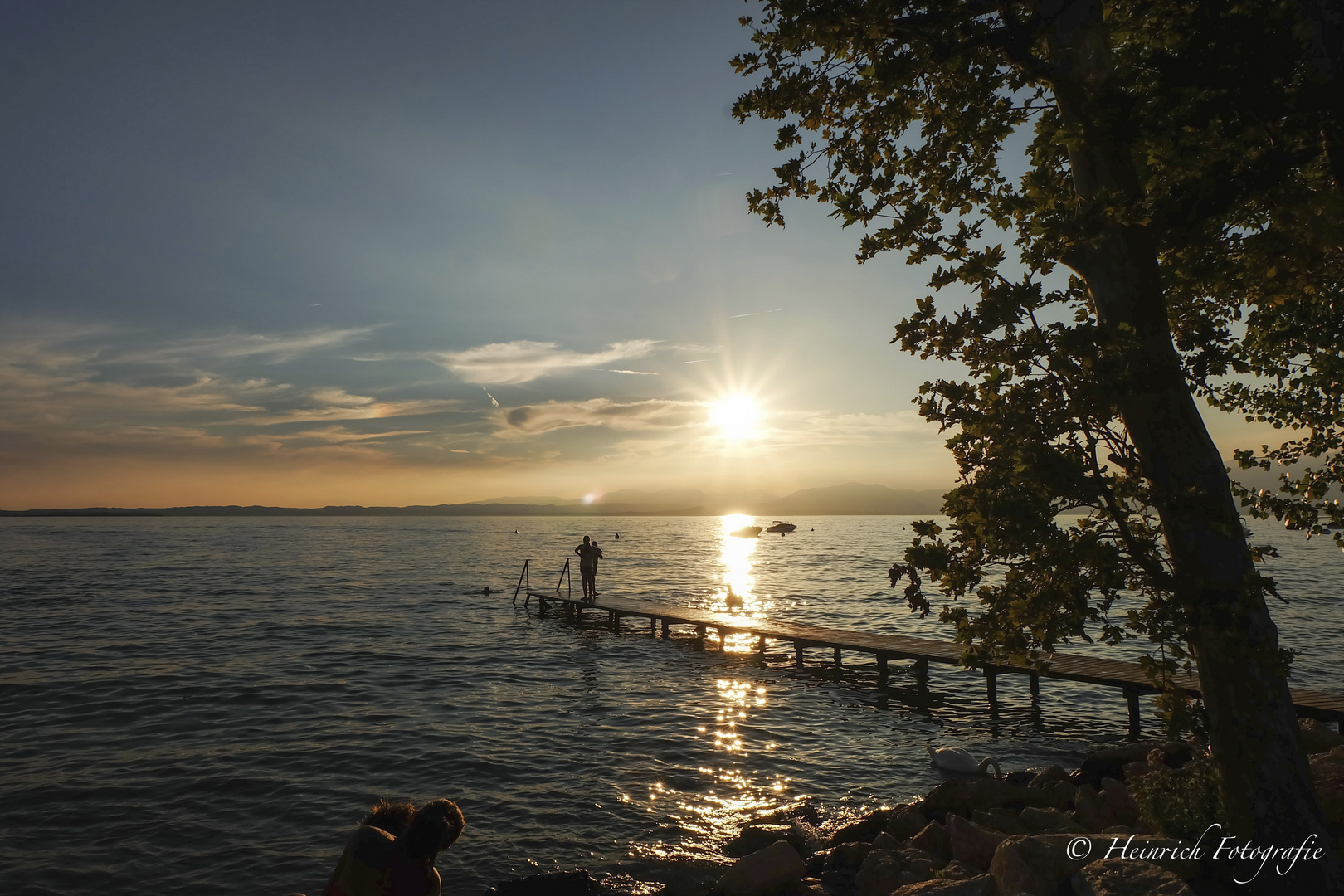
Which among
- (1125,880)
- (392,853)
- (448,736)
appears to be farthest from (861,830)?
(448,736)

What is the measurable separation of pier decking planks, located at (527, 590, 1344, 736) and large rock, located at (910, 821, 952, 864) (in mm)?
2415

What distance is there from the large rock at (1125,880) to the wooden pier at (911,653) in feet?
5.60

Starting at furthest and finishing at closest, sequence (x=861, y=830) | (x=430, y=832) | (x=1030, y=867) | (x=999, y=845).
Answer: (x=861, y=830), (x=999, y=845), (x=1030, y=867), (x=430, y=832)

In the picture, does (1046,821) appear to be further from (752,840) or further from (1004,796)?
(752,840)

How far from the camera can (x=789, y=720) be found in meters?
17.4

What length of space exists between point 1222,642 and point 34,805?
54.5 feet

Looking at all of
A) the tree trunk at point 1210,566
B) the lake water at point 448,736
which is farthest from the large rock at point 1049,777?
the tree trunk at point 1210,566

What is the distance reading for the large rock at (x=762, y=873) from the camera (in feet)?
27.6

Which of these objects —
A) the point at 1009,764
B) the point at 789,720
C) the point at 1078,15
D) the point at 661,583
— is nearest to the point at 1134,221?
the point at 1078,15

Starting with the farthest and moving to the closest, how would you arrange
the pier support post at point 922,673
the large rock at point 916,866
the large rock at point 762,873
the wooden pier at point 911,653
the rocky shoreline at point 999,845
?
the pier support post at point 922,673 < the wooden pier at point 911,653 < the large rock at point 762,873 < the large rock at point 916,866 < the rocky shoreline at point 999,845

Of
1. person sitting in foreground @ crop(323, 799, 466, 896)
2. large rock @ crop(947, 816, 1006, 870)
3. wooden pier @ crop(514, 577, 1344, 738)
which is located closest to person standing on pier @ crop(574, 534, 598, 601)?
wooden pier @ crop(514, 577, 1344, 738)

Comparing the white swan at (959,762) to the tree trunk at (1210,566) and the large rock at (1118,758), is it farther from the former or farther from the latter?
the tree trunk at (1210,566)

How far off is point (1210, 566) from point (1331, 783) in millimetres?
4852

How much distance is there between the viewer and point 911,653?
20453 mm
